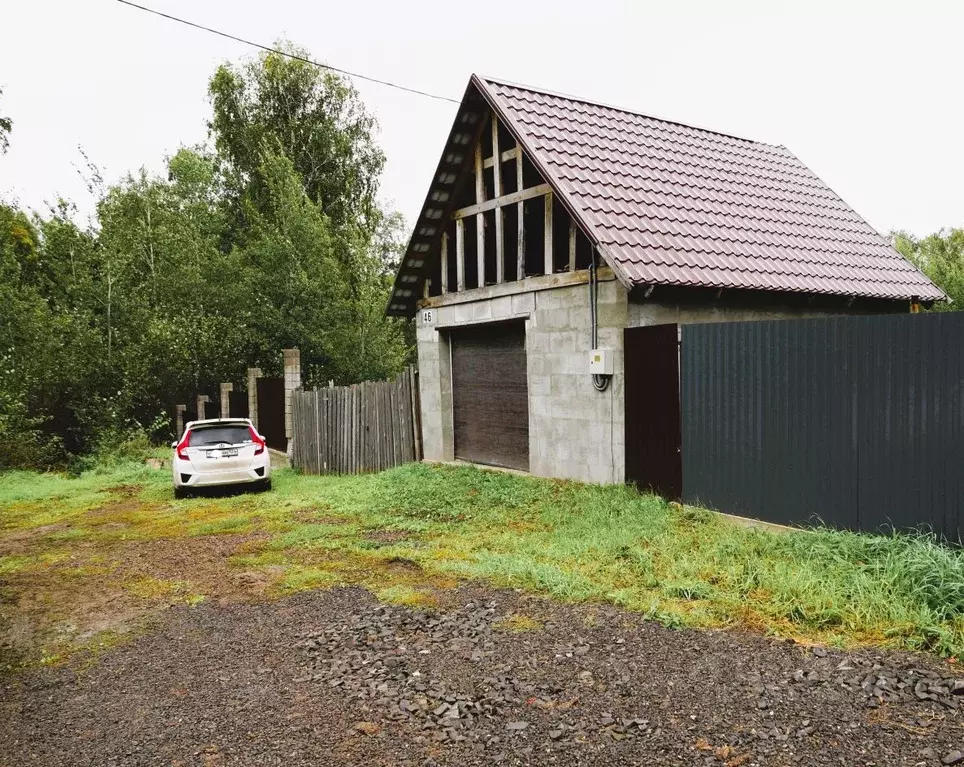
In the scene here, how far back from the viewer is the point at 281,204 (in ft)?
75.8

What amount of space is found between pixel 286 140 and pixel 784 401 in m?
27.3

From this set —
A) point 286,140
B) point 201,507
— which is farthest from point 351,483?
point 286,140

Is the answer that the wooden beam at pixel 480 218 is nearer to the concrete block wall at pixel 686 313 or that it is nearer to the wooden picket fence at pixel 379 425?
the wooden picket fence at pixel 379 425

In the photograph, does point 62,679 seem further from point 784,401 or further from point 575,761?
point 784,401

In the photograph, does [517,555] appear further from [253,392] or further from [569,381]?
[253,392]

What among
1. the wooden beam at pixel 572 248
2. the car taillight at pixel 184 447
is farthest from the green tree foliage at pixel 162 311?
the wooden beam at pixel 572 248

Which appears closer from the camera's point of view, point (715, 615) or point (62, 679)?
point (62, 679)

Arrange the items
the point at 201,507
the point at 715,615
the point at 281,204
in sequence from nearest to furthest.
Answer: the point at 715,615
the point at 201,507
the point at 281,204

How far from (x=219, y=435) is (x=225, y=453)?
0.47m

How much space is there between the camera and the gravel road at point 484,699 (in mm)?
3461

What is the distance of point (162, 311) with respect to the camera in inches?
874

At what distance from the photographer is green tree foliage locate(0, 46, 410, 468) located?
62.1 ft

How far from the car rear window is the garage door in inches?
156

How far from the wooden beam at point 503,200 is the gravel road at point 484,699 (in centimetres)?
698
